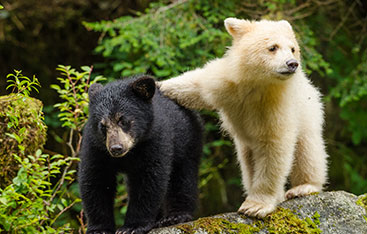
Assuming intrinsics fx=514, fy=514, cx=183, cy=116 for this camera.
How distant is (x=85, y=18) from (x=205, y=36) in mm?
3540

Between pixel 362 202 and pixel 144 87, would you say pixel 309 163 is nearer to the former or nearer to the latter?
pixel 362 202

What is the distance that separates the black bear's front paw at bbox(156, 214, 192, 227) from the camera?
5088mm

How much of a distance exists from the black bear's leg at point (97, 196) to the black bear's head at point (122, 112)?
339 mm

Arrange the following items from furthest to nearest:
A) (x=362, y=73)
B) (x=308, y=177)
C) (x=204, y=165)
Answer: (x=204, y=165) → (x=362, y=73) → (x=308, y=177)

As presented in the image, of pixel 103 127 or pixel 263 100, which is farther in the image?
pixel 263 100

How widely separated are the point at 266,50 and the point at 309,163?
1.50 metres

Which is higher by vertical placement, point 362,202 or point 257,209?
point 257,209

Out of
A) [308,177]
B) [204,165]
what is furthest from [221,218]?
[204,165]

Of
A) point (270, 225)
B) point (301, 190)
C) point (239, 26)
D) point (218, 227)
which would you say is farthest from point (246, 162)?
point (239, 26)

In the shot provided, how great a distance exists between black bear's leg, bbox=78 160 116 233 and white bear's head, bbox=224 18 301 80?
175 centimetres

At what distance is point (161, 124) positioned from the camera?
4996mm

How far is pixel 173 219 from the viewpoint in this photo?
16.9 ft

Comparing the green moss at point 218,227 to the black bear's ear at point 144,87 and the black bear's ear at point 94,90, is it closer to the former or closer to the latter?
the black bear's ear at point 144,87

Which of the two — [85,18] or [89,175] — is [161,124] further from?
[85,18]
